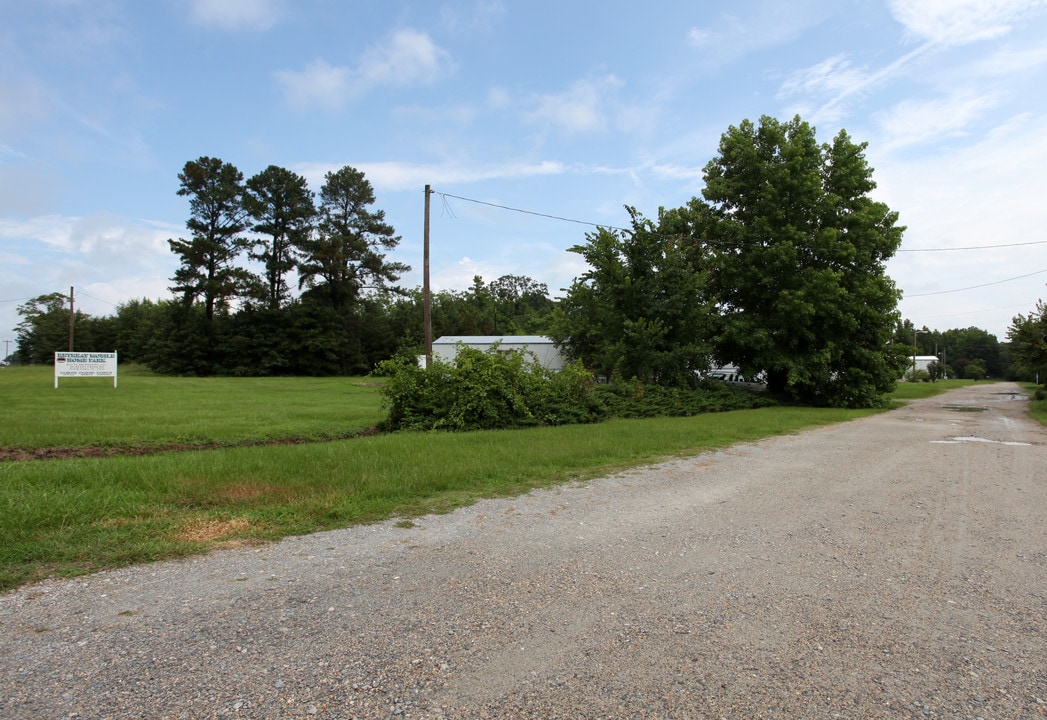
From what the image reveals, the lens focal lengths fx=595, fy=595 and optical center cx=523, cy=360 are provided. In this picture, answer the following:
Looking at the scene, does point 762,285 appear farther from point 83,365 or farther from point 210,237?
point 210,237

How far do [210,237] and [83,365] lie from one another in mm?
32430

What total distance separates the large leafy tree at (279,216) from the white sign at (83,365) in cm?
3041

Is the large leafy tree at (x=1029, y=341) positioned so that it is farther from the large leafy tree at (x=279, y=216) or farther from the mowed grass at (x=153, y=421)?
the large leafy tree at (x=279, y=216)

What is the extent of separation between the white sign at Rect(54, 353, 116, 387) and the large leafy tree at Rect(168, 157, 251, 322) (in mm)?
28886

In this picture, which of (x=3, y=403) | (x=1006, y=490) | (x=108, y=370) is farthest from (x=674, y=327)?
(x=108, y=370)

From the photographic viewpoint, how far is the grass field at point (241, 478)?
476 cm

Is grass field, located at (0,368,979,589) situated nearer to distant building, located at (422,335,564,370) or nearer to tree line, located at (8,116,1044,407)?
tree line, located at (8,116,1044,407)

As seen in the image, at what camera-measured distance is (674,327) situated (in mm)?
23391

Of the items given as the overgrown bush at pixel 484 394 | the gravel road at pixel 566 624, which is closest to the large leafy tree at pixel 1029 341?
the overgrown bush at pixel 484 394

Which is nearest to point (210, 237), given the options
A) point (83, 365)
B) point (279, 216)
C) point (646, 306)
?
point (279, 216)

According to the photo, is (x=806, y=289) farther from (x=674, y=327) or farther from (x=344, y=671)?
(x=344, y=671)

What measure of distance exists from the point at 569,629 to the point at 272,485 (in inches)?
181

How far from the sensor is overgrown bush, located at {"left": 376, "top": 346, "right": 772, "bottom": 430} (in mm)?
14367

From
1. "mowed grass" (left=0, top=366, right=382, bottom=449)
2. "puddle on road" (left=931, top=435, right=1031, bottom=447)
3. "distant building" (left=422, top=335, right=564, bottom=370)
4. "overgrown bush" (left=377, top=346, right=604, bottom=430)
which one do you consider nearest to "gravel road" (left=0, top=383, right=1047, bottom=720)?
"puddle on road" (left=931, top=435, right=1031, bottom=447)
